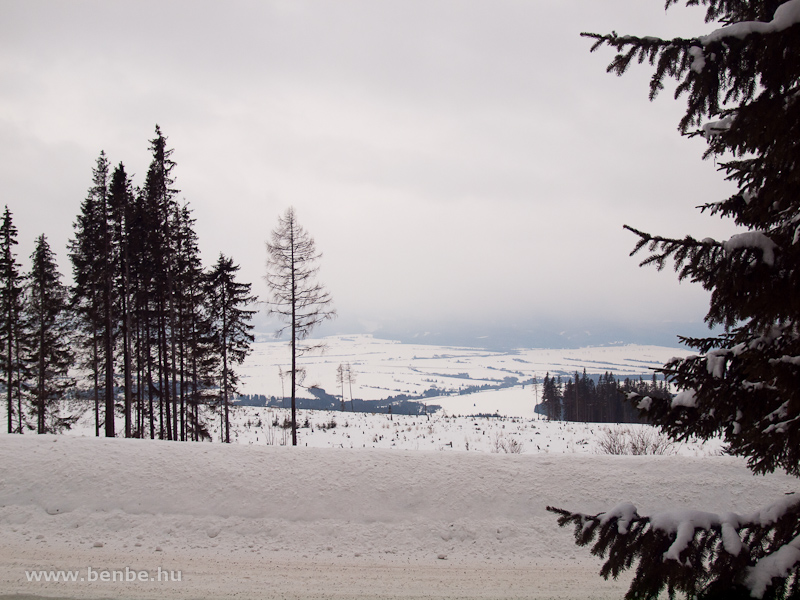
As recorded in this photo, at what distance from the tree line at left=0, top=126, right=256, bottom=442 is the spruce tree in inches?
905

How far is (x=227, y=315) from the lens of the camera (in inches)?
1040

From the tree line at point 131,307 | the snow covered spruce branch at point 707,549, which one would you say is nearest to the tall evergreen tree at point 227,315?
the tree line at point 131,307

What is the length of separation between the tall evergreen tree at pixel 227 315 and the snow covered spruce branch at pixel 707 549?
82.7 feet

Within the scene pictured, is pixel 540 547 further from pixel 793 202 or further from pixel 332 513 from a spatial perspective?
pixel 793 202

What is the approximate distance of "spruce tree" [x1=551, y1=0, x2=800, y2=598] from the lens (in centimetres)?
276

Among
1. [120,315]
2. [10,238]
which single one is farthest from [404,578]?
[10,238]

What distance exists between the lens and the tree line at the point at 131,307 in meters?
22.1

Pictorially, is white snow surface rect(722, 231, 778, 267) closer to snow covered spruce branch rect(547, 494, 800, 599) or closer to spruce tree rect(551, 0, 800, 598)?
spruce tree rect(551, 0, 800, 598)

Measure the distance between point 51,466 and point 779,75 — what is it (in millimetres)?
14317

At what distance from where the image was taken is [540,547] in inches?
342

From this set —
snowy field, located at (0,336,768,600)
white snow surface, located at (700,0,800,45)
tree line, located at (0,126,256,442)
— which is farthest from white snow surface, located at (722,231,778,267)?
tree line, located at (0,126,256,442)

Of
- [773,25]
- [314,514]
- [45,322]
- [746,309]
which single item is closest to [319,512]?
[314,514]

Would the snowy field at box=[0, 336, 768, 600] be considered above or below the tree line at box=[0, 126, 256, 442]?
below

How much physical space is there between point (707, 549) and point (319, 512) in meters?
8.01
